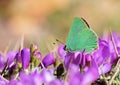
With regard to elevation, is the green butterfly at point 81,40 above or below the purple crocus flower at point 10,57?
above

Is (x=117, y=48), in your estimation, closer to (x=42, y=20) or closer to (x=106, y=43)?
(x=106, y=43)

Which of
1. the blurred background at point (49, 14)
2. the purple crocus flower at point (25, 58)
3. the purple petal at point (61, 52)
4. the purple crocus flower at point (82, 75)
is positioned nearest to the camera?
the purple crocus flower at point (82, 75)

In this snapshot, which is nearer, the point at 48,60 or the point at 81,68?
the point at 81,68

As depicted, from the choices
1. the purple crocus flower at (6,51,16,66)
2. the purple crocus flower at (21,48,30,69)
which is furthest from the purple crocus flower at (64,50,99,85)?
the purple crocus flower at (6,51,16,66)

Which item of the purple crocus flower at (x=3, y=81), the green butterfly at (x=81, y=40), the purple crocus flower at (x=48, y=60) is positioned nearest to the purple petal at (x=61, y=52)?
the purple crocus flower at (x=48, y=60)

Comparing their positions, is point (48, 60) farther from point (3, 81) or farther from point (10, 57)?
point (3, 81)

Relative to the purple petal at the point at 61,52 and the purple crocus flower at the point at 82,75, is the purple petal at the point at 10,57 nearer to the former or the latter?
the purple petal at the point at 61,52

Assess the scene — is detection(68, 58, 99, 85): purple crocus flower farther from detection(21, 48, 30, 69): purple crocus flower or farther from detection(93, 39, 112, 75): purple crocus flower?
detection(21, 48, 30, 69): purple crocus flower

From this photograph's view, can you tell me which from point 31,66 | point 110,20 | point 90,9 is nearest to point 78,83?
point 31,66

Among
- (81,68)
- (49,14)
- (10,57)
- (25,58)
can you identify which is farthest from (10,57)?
(49,14)
